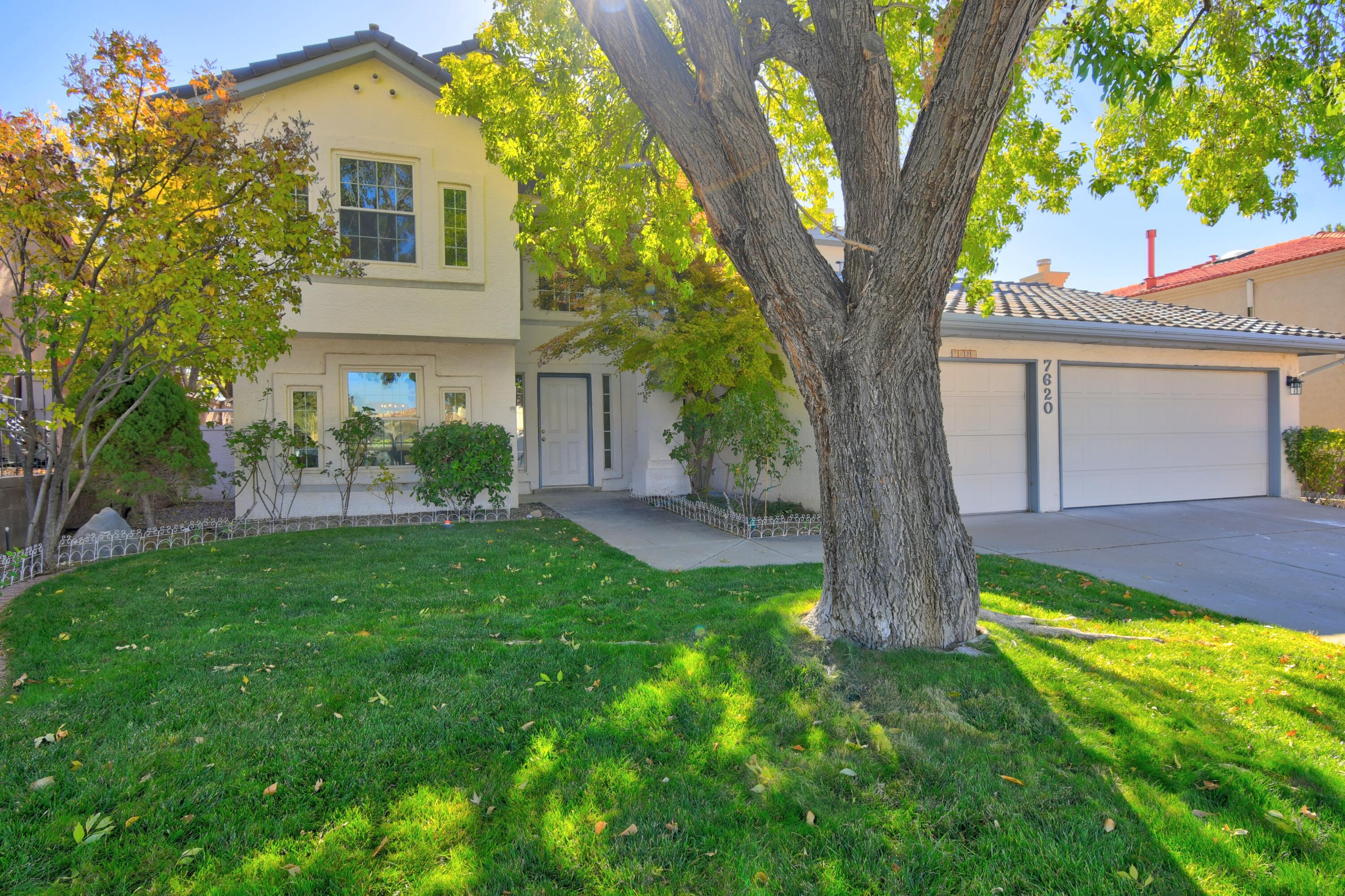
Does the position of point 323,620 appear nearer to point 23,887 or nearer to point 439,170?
point 23,887

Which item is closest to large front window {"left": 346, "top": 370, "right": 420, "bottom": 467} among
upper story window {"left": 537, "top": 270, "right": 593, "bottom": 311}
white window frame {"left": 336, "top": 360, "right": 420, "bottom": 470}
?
white window frame {"left": 336, "top": 360, "right": 420, "bottom": 470}

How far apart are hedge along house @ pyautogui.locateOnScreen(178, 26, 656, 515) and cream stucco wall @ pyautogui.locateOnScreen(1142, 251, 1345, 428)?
16.3 m

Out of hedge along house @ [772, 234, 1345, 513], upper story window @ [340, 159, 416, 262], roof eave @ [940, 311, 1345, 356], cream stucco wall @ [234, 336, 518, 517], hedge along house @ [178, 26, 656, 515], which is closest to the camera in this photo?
roof eave @ [940, 311, 1345, 356]

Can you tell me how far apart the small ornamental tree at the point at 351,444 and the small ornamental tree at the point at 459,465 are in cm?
70

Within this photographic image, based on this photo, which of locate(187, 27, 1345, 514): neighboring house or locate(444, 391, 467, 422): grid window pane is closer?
locate(187, 27, 1345, 514): neighboring house

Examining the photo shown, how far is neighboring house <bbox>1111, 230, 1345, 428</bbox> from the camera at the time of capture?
15875 mm

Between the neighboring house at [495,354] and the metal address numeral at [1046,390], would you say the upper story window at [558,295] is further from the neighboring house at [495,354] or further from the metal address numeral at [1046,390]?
the metal address numeral at [1046,390]

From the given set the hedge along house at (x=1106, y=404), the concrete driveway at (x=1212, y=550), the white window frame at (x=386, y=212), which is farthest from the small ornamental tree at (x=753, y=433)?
the white window frame at (x=386, y=212)

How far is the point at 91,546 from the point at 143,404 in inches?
79.4

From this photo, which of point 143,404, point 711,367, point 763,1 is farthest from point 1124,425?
point 143,404

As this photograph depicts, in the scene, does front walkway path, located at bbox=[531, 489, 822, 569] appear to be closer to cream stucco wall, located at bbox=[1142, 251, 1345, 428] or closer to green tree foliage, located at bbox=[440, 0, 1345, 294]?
green tree foliage, located at bbox=[440, 0, 1345, 294]

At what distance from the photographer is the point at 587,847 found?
2463 millimetres

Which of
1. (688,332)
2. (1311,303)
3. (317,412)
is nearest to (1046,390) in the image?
(688,332)

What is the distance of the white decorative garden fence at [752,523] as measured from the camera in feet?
30.5
